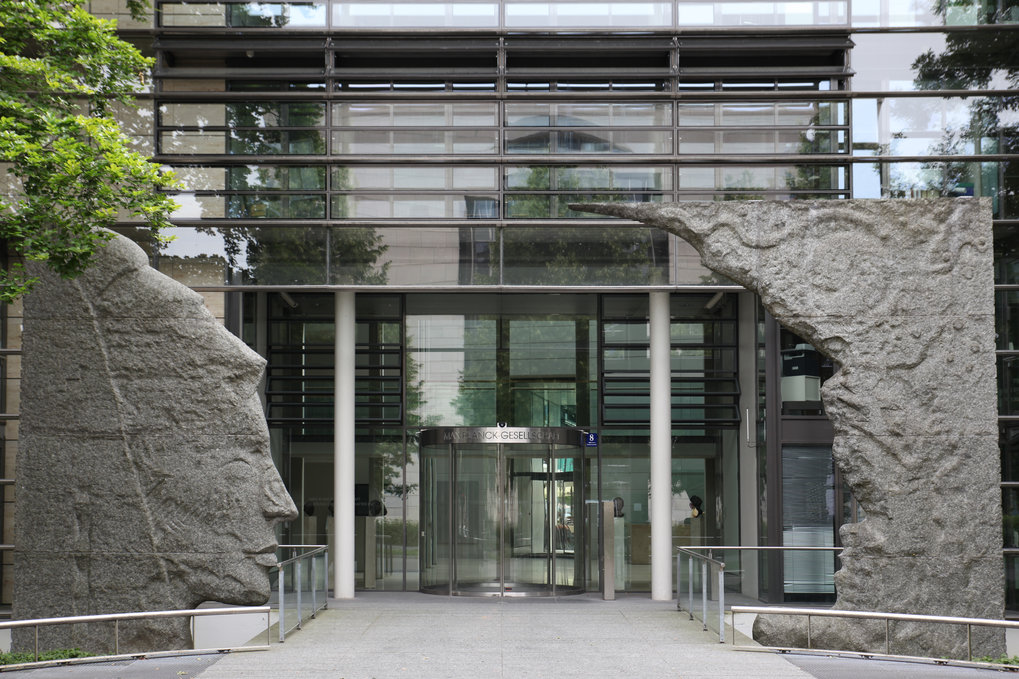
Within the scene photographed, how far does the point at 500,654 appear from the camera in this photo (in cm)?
1123

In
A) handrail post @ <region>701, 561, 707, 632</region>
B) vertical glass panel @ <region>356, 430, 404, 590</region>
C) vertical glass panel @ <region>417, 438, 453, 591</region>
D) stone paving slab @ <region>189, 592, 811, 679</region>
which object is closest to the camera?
stone paving slab @ <region>189, 592, 811, 679</region>

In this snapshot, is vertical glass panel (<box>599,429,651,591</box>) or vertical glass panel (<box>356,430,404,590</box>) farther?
vertical glass panel (<box>356,430,404,590</box>)

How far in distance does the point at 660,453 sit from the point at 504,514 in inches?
106

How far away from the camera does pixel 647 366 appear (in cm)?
1878

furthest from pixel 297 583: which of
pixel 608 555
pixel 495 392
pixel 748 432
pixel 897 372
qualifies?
pixel 748 432

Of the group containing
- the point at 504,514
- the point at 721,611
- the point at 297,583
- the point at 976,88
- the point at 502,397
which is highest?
the point at 976,88

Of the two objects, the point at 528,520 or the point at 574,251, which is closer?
the point at 574,251

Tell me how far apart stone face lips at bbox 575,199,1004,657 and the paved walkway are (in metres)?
1.00

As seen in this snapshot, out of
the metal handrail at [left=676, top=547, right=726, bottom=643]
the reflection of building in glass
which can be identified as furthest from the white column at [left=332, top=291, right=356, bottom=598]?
the metal handrail at [left=676, top=547, right=726, bottom=643]

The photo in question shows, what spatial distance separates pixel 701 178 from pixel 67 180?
9482 mm

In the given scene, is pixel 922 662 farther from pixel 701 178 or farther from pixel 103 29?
pixel 103 29

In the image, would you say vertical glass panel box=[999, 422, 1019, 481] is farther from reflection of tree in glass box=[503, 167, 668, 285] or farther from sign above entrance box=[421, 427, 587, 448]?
sign above entrance box=[421, 427, 587, 448]

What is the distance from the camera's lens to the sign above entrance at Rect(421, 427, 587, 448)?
17.2 meters

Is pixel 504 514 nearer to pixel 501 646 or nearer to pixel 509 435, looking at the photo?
pixel 509 435
